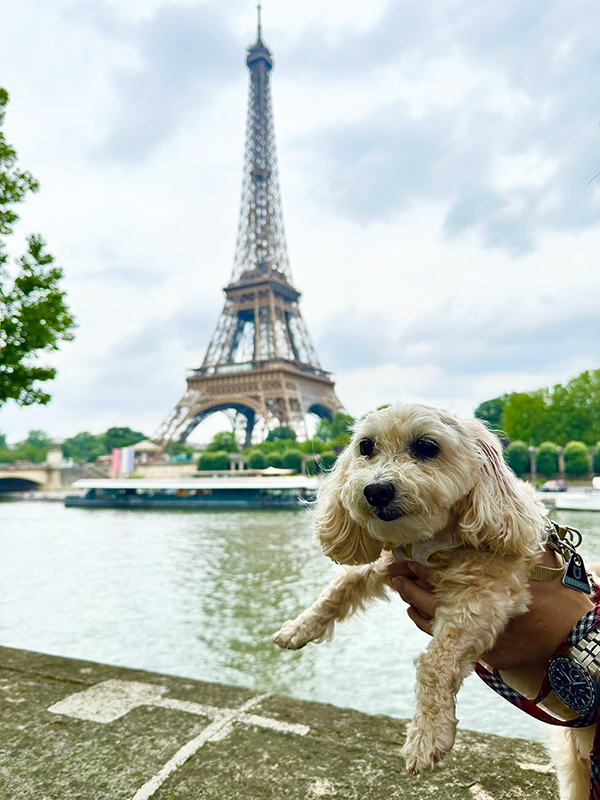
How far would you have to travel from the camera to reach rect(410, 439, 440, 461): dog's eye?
138 centimetres

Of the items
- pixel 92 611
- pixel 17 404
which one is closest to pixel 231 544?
pixel 92 611

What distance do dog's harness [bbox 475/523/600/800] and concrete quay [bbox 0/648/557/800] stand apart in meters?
0.52

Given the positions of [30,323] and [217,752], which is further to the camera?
[30,323]

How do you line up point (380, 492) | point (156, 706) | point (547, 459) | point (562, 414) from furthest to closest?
point (562, 414), point (547, 459), point (156, 706), point (380, 492)

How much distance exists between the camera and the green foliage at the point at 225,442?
5359 centimetres

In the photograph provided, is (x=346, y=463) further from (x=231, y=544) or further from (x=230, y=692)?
(x=231, y=544)

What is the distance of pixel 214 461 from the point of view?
48781 millimetres

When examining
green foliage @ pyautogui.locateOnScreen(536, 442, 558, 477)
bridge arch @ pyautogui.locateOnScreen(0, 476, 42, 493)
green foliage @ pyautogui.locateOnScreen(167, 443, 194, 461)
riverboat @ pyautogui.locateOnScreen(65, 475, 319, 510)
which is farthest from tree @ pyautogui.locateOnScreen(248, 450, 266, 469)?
bridge arch @ pyautogui.locateOnScreen(0, 476, 42, 493)

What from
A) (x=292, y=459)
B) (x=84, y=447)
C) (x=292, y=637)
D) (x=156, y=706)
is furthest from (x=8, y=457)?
(x=292, y=637)

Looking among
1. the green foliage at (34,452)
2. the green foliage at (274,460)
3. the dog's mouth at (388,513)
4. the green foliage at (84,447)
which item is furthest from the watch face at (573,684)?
the green foliage at (84,447)

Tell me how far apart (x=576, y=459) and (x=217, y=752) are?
31605 millimetres

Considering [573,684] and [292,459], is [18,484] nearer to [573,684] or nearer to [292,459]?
[292,459]

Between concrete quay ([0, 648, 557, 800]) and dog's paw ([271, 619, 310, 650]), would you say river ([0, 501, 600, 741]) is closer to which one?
dog's paw ([271, 619, 310, 650])

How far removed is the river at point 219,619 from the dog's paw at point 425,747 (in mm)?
565
